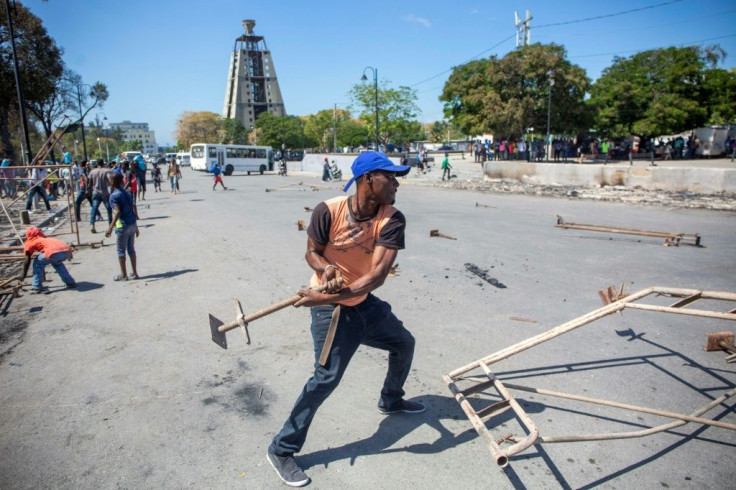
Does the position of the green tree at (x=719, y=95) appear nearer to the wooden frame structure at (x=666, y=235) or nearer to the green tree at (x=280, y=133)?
the wooden frame structure at (x=666, y=235)

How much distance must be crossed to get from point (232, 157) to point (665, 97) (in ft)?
113

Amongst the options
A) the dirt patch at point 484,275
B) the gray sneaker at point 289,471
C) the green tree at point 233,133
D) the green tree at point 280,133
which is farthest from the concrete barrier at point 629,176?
the green tree at point 233,133

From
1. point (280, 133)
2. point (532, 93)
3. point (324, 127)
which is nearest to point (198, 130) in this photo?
point (280, 133)

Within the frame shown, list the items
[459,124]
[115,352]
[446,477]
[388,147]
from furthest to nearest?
[388,147] → [459,124] → [115,352] → [446,477]

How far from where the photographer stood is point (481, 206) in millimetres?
15070

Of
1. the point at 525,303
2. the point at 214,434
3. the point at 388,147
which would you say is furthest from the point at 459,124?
the point at 214,434

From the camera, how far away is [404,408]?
3221 mm

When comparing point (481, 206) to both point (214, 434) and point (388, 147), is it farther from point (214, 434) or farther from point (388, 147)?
point (388, 147)

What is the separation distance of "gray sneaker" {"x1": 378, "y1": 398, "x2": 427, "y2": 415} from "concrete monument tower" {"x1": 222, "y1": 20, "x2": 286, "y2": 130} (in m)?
124

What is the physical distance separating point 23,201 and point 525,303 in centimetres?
1981

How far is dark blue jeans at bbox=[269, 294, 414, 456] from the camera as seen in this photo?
2.57 metres

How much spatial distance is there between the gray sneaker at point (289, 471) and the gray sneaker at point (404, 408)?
804mm

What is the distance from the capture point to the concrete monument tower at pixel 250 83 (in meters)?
120

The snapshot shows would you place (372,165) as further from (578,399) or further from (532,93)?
(532,93)
